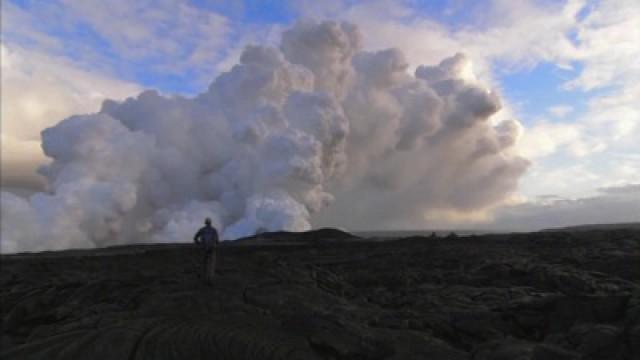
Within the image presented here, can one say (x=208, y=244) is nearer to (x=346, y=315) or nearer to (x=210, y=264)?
(x=210, y=264)

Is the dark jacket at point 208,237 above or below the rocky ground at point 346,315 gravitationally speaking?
above

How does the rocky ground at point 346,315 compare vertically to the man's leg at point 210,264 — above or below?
below

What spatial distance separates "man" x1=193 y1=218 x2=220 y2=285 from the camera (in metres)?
26.5

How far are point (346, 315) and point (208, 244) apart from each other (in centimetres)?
571

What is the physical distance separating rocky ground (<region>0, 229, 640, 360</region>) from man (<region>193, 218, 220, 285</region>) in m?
0.69

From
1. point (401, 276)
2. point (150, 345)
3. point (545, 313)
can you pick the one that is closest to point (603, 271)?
point (401, 276)

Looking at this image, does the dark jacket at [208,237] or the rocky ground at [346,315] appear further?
the dark jacket at [208,237]

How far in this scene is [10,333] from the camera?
92.0 feet

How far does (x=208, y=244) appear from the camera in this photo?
26531mm

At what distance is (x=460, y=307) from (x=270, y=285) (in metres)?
6.54

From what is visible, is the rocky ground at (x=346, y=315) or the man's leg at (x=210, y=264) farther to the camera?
the man's leg at (x=210, y=264)

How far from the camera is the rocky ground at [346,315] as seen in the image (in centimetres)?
1866

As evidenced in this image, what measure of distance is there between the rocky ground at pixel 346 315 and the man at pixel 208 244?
0.69 m

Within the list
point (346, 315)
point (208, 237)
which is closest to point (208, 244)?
point (208, 237)
